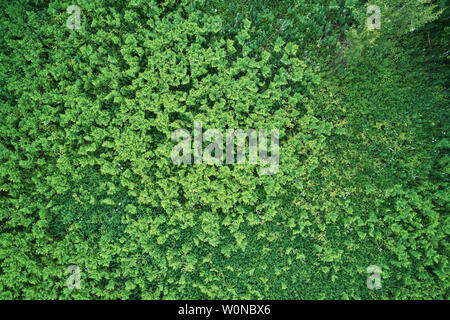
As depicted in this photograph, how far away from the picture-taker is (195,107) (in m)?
7.40

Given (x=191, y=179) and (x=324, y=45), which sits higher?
(x=324, y=45)

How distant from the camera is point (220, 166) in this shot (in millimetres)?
7137

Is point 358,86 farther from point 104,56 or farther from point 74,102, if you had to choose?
point 74,102

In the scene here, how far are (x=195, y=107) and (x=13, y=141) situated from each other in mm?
4610

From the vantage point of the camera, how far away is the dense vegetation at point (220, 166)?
6887 mm

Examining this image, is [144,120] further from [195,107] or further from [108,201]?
[108,201]

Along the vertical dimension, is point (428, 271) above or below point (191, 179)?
below

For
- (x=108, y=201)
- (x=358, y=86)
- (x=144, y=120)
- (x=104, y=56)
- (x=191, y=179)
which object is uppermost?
(x=104, y=56)

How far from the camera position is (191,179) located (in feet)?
23.1

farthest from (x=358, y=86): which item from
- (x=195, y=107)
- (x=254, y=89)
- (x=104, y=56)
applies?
(x=104, y=56)

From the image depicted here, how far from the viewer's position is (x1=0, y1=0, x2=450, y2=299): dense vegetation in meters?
6.89

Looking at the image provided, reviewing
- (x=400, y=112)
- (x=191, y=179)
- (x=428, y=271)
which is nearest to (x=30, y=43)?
(x=191, y=179)

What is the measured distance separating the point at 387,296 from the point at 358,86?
17.3ft

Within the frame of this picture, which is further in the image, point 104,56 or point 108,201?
point 104,56
